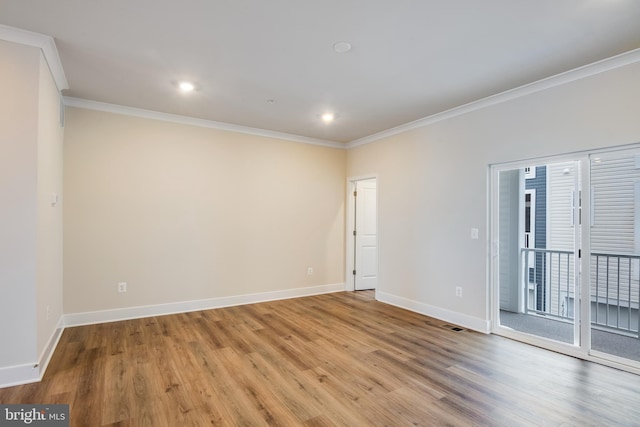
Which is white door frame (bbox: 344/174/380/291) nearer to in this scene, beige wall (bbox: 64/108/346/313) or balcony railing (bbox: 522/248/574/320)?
beige wall (bbox: 64/108/346/313)

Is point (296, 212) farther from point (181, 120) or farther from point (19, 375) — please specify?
point (19, 375)

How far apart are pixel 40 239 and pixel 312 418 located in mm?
2692

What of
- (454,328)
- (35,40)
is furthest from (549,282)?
(35,40)

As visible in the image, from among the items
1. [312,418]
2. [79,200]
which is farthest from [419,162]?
[79,200]

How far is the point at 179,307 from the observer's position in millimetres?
4531

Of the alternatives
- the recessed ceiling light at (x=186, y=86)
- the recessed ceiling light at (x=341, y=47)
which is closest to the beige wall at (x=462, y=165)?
the recessed ceiling light at (x=341, y=47)

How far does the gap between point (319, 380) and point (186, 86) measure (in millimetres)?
3260

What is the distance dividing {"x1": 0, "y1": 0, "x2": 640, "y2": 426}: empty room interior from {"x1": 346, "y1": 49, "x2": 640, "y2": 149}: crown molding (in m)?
0.02

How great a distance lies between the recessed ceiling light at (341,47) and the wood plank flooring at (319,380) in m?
2.80

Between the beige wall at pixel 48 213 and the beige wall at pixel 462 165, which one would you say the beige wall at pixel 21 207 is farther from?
the beige wall at pixel 462 165

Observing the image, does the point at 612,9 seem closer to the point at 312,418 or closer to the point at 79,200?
the point at 312,418

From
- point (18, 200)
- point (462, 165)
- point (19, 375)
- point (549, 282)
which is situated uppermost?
point (462, 165)

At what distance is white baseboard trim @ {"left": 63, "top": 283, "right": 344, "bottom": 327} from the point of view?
398 cm

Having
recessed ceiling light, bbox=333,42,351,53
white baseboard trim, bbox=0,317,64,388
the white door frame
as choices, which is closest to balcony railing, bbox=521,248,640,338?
recessed ceiling light, bbox=333,42,351,53
